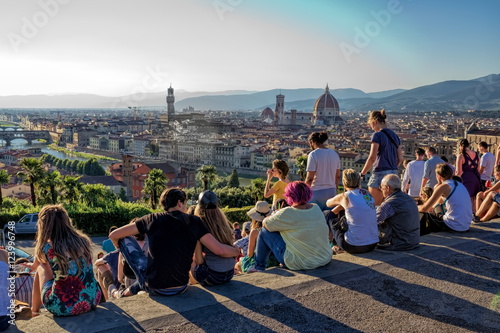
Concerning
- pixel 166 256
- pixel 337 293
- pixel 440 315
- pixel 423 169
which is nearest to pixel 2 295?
pixel 166 256

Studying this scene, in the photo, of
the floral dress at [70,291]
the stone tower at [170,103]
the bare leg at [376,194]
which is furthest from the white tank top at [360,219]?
the stone tower at [170,103]

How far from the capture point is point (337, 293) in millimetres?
2689

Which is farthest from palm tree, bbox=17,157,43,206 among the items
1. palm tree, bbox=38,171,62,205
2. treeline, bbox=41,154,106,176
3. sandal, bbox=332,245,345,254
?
treeline, bbox=41,154,106,176

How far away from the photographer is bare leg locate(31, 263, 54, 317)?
7.82ft

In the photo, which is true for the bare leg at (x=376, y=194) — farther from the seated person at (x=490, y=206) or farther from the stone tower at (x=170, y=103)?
the stone tower at (x=170, y=103)

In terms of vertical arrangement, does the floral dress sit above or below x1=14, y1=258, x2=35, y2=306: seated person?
above

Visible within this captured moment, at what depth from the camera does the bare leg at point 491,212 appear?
466 cm

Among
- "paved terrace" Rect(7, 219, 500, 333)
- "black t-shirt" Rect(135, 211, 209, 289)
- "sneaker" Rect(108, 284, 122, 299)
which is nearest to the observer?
"paved terrace" Rect(7, 219, 500, 333)

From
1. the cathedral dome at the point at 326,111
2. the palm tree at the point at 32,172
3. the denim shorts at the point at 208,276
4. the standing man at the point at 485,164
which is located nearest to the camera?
the denim shorts at the point at 208,276

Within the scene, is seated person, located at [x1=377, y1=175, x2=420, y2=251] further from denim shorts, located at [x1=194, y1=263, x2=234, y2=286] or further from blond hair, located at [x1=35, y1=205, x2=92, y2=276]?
blond hair, located at [x1=35, y1=205, x2=92, y2=276]

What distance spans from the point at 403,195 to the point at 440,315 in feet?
3.81

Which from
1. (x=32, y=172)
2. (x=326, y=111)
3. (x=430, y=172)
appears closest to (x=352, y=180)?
(x=430, y=172)

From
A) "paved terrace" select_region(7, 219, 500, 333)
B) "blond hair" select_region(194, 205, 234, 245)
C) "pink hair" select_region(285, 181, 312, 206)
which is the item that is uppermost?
"pink hair" select_region(285, 181, 312, 206)

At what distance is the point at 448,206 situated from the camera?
4.04 meters
